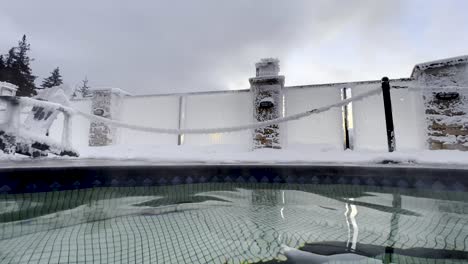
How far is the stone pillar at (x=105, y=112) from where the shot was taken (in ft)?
26.9

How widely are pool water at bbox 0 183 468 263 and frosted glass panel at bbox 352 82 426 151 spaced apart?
4.56 m

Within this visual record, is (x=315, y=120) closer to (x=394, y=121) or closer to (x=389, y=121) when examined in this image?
(x=394, y=121)

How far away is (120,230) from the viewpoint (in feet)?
4.79

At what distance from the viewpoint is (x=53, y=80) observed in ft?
83.8

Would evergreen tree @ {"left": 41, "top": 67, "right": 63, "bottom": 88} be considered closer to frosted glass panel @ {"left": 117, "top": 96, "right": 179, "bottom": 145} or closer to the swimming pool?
frosted glass panel @ {"left": 117, "top": 96, "right": 179, "bottom": 145}

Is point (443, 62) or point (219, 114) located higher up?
point (443, 62)

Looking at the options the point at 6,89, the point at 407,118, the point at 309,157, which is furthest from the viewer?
the point at 6,89

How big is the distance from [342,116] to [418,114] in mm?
1811

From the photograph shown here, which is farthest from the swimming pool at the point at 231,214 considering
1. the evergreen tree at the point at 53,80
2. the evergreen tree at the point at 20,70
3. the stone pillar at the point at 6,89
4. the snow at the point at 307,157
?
the evergreen tree at the point at 53,80

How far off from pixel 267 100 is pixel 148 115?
4.40m

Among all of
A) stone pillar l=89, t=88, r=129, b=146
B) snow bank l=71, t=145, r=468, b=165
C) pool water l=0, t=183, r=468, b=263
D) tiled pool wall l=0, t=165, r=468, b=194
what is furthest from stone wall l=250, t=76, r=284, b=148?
stone pillar l=89, t=88, r=129, b=146

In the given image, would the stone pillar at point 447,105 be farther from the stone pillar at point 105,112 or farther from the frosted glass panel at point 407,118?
the stone pillar at point 105,112

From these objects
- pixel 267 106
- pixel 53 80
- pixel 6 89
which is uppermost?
pixel 53 80

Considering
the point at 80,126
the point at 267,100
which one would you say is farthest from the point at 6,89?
the point at 267,100
